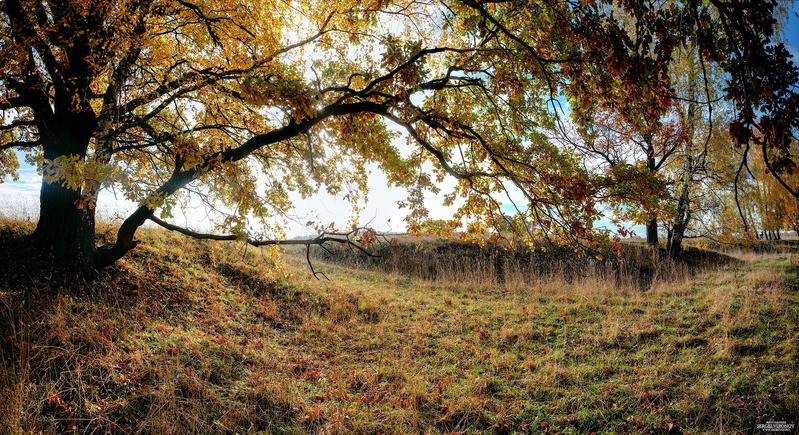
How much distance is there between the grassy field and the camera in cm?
455

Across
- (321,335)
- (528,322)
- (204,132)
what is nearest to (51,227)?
(204,132)

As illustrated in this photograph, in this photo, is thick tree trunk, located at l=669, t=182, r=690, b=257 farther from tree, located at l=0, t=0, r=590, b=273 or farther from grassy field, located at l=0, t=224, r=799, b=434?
tree, located at l=0, t=0, r=590, b=273

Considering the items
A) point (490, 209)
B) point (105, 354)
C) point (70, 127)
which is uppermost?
point (70, 127)

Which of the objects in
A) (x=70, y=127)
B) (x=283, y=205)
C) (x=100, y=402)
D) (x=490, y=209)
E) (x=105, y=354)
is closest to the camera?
(x=100, y=402)

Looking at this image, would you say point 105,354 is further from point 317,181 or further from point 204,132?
point 204,132

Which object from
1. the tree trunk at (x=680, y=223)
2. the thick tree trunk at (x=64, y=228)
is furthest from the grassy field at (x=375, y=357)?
the tree trunk at (x=680, y=223)

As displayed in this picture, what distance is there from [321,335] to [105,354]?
3.49 metres

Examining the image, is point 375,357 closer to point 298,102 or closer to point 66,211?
point 298,102

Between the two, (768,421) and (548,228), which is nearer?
(768,421)

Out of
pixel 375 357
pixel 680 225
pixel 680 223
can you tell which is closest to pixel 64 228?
pixel 375 357

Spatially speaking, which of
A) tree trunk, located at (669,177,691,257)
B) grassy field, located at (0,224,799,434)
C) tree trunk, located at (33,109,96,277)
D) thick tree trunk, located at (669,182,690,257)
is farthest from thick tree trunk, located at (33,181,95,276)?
thick tree trunk, located at (669,182,690,257)

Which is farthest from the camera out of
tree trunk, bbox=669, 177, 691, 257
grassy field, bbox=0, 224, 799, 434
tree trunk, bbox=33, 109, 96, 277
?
tree trunk, bbox=669, 177, 691, 257

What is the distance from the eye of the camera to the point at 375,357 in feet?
22.1

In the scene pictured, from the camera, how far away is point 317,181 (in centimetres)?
867
